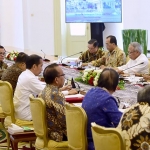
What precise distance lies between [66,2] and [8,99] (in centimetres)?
830

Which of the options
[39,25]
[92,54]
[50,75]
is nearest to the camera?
[50,75]

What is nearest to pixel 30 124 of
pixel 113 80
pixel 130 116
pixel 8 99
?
pixel 8 99

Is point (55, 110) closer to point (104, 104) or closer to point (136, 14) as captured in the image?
point (104, 104)

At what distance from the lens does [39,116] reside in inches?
151

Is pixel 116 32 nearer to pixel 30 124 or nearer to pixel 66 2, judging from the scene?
pixel 66 2

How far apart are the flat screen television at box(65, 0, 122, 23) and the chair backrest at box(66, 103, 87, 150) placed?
858 cm

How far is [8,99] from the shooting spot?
4.65 m

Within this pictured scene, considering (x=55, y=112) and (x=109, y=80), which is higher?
(x=109, y=80)

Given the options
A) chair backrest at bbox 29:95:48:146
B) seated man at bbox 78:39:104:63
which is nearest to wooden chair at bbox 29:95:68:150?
chair backrest at bbox 29:95:48:146

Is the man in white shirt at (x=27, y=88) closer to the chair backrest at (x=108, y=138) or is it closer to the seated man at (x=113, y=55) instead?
the chair backrest at (x=108, y=138)

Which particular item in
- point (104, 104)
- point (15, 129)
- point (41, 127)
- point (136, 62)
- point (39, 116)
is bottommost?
point (15, 129)

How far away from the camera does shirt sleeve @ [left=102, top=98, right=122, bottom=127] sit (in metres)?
3.24

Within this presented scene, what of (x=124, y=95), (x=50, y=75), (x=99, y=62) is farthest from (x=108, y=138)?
(x=99, y=62)

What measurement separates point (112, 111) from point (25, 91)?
1726 millimetres
